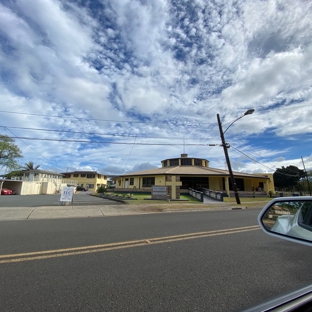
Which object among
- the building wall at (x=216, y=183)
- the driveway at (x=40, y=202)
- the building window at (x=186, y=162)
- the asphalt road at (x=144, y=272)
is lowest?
the asphalt road at (x=144, y=272)

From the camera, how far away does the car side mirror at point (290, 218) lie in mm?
2475

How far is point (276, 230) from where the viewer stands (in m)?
3.02

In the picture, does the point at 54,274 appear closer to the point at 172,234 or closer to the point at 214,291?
the point at 214,291

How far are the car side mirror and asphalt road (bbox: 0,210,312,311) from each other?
3.00 ft

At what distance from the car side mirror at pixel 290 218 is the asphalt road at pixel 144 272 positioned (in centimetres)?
92

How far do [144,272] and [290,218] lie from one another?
2.52 metres

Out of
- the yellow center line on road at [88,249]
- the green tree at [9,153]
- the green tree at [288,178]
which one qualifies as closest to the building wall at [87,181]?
the green tree at [9,153]

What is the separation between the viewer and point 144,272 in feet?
12.0

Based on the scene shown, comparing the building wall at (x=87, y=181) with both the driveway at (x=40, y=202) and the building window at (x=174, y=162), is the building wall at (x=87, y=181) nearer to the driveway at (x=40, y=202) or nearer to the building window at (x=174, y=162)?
the building window at (x=174, y=162)

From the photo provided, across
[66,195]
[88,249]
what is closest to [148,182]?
[66,195]

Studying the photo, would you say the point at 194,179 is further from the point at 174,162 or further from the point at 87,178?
the point at 87,178

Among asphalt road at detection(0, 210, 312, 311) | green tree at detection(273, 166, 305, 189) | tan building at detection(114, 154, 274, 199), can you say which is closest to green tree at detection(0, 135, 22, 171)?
tan building at detection(114, 154, 274, 199)

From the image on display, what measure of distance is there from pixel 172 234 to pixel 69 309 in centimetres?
435

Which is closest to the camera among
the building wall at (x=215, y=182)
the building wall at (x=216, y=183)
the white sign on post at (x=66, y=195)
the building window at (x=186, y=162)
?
the white sign on post at (x=66, y=195)
